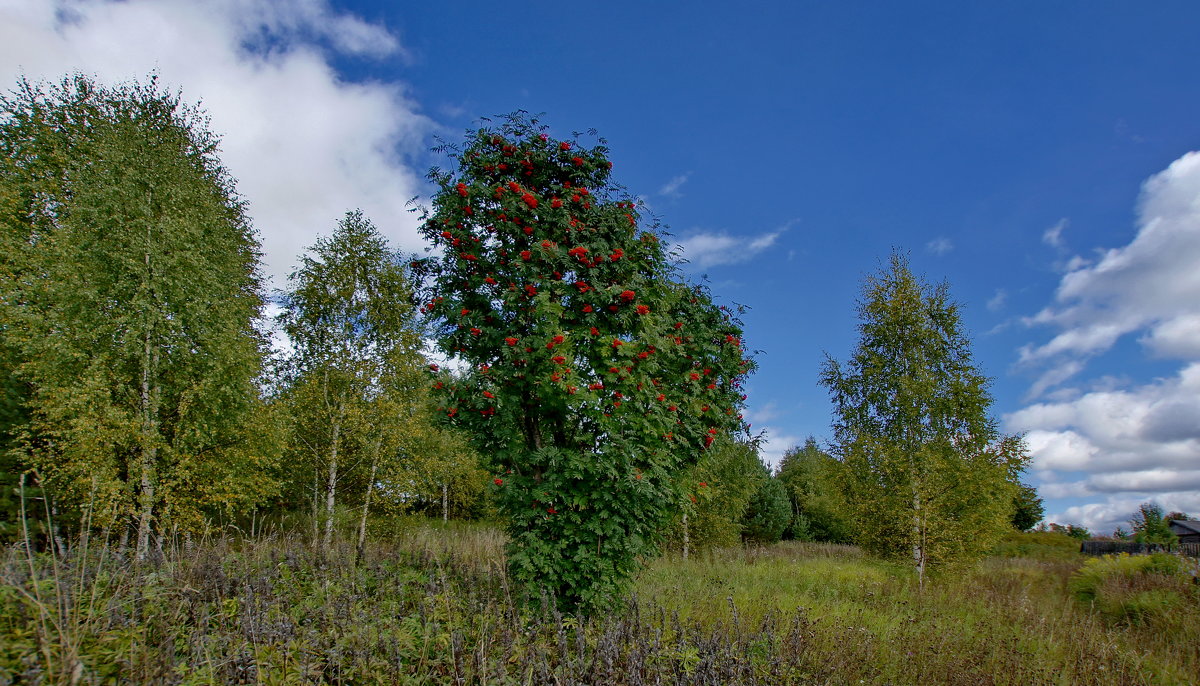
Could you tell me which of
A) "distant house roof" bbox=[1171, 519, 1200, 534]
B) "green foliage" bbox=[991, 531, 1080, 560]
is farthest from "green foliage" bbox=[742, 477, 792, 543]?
"distant house roof" bbox=[1171, 519, 1200, 534]

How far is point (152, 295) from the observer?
11453 millimetres

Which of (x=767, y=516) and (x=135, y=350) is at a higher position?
(x=135, y=350)

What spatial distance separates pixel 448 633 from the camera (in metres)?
4.30

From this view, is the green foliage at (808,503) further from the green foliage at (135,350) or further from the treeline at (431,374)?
the green foliage at (135,350)

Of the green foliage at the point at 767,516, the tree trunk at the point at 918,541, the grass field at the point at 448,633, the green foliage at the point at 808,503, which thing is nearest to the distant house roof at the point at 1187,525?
the green foliage at the point at 808,503

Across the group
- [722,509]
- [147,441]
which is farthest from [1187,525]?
[147,441]

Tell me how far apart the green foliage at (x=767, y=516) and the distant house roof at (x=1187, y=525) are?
29.8 metres

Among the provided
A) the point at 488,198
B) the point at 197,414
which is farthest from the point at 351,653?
the point at 197,414

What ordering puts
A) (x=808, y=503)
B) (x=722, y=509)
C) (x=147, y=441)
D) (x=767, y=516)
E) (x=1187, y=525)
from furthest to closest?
(x=1187, y=525), (x=808, y=503), (x=767, y=516), (x=722, y=509), (x=147, y=441)

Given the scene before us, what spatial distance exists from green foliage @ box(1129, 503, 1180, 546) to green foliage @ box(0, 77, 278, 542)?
4069 cm

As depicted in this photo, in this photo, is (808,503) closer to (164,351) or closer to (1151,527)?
(1151,527)

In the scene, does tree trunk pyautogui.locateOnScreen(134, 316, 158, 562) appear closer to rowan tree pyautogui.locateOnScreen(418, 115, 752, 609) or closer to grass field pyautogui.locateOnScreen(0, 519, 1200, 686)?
grass field pyautogui.locateOnScreen(0, 519, 1200, 686)

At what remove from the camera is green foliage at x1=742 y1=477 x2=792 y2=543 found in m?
28.5

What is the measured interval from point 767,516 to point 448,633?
2743 cm
